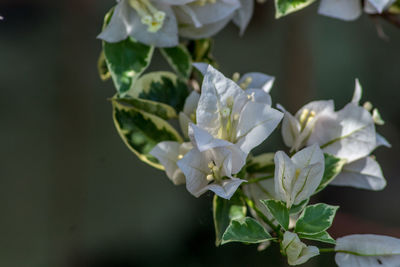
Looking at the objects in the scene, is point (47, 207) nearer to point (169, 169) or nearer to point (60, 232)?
point (60, 232)

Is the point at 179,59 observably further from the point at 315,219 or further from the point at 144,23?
the point at 315,219

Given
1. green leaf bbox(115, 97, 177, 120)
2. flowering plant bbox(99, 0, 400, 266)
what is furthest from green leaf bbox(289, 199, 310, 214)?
green leaf bbox(115, 97, 177, 120)

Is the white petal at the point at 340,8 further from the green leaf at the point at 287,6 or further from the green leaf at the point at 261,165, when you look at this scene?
the green leaf at the point at 261,165

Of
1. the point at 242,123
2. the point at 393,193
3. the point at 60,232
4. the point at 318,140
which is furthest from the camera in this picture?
the point at 393,193

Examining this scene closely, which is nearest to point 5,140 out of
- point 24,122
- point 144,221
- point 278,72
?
point 24,122

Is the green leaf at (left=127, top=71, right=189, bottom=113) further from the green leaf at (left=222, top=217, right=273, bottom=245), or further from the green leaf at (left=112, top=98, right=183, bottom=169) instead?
the green leaf at (left=222, top=217, right=273, bottom=245)

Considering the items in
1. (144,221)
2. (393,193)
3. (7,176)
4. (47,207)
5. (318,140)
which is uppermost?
(318,140)

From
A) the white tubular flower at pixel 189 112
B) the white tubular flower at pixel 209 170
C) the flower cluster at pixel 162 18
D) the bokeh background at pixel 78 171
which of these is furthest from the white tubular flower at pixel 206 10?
the bokeh background at pixel 78 171

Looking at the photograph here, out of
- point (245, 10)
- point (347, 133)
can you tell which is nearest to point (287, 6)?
point (245, 10)
